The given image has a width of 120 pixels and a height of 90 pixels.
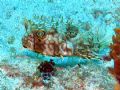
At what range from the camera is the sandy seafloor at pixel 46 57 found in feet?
15.0

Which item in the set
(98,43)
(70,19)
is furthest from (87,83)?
(70,19)

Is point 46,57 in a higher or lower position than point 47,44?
lower

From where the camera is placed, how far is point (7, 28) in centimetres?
467

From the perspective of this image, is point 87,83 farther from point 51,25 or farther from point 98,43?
point 51,25

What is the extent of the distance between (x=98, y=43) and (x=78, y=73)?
423 mm

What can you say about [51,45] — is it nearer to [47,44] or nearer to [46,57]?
[47,44]

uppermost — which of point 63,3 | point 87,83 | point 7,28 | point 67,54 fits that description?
point 63,3

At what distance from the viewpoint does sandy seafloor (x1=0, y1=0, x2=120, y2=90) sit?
15.0ft

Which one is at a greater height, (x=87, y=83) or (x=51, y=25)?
(x=51, y=25)

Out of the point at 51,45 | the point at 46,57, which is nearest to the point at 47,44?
the point at 51,45

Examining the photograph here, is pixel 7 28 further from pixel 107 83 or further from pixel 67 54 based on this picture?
pixel 107 83

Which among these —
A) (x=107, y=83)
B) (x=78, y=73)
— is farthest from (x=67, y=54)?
(x=107, y=83)

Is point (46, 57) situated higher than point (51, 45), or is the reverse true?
point (51, 45)

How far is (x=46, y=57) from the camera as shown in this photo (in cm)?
466
